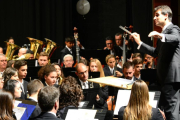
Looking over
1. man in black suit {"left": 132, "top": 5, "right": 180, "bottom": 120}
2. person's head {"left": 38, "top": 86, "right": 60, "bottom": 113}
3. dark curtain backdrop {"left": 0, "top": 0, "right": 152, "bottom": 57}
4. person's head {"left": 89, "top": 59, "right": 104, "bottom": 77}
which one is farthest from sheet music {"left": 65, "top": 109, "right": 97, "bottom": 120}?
dark curtain backdrop {"left": 0, "top": 0, "right": 152, "bottom": 57}

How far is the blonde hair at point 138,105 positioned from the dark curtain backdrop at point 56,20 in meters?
7.32

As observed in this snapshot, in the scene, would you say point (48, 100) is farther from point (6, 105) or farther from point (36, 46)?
point (36, 46)

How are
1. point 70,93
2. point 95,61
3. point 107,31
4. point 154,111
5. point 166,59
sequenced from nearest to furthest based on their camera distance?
point 154,111, point 70,93, point 166,59, point 95,61, point 107,31

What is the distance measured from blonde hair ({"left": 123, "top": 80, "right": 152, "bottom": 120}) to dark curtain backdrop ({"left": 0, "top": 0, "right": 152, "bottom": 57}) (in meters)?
7.32

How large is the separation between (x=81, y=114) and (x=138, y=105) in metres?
0.63

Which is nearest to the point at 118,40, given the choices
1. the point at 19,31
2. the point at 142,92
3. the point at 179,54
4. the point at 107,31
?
the point at 107,31

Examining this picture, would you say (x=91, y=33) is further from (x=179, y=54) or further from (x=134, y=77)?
(x=179, y=54)

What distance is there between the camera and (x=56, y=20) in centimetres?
1095

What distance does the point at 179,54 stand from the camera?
412cm

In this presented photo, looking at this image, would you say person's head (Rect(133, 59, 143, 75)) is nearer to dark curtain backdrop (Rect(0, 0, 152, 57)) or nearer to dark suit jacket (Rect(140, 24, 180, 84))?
dark suit jacket (Rect(140, 24, 180, 84))

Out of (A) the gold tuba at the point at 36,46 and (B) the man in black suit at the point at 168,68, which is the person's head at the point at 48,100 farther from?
(A) the gold tuba at the point at 36,46

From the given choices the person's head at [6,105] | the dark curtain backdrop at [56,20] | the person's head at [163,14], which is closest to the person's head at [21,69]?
the person's head at [6,105]

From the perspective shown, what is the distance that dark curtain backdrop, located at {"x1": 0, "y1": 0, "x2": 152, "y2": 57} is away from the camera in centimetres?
1070

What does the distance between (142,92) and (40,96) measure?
109cm
